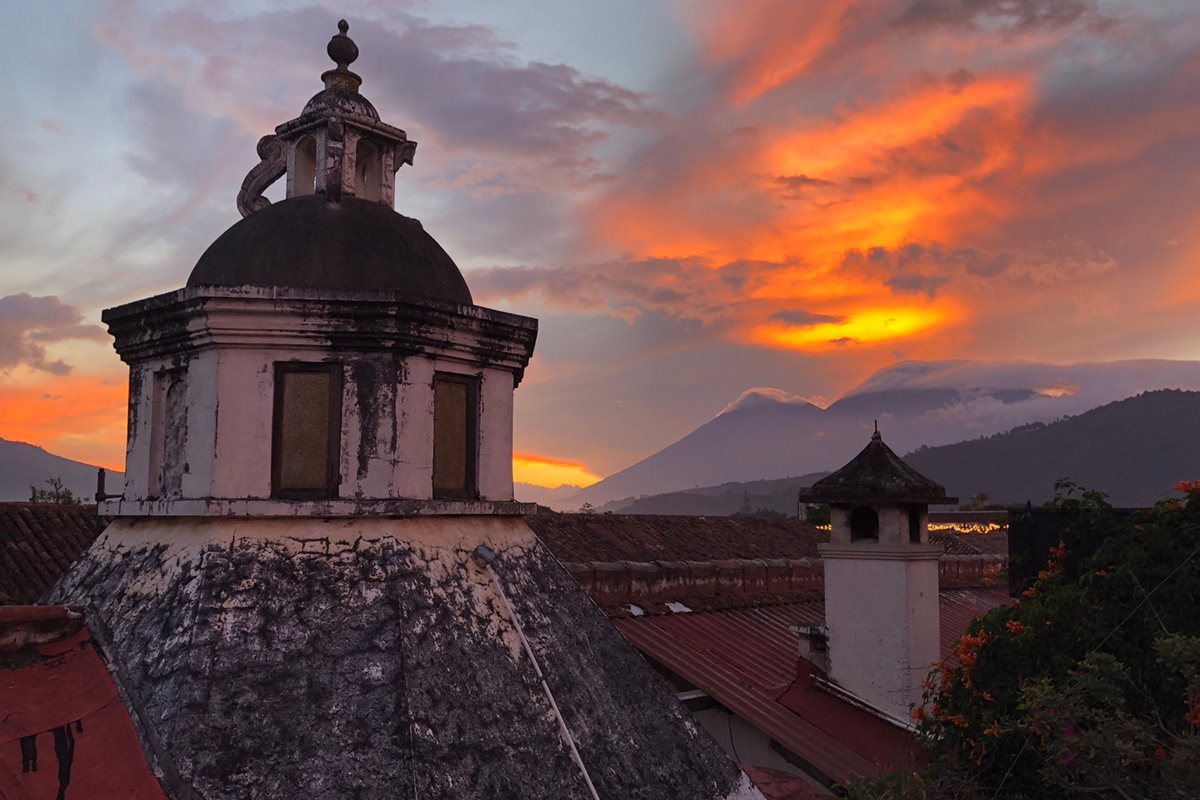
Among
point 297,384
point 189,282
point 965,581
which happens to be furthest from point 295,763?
point 965,581

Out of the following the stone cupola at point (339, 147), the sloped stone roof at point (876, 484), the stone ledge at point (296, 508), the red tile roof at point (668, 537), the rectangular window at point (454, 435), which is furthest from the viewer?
the red tile roof at point (668, 537)

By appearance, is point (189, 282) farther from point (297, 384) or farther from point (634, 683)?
point (634, 683)

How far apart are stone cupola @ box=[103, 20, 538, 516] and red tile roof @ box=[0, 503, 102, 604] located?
38.2 ft

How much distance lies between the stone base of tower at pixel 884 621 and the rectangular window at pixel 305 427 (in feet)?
31.5

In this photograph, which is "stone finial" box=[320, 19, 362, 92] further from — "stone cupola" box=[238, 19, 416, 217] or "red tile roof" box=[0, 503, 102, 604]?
"red tile roof" box=[0, 503, 102, 604]

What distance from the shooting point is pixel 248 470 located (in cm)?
611

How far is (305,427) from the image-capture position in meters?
6.21

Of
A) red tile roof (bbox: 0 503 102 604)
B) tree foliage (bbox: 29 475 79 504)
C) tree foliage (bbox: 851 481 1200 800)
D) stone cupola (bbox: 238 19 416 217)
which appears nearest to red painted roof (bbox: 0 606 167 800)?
stone cupola (bbox: 238 19 416 217)

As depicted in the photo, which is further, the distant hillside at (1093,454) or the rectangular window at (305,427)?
the distant hillside at (1093,454)

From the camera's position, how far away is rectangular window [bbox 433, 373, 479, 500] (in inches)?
261

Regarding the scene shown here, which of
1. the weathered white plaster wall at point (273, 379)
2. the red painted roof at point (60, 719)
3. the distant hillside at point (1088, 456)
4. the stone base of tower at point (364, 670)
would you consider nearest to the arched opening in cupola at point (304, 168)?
the weathered white plaster wall at point (273, 379)

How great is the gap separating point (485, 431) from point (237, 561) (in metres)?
1.93

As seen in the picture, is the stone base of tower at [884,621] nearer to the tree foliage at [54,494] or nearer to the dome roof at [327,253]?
the dome roof at [327,253]

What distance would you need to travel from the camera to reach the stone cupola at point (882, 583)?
13.4 metres
